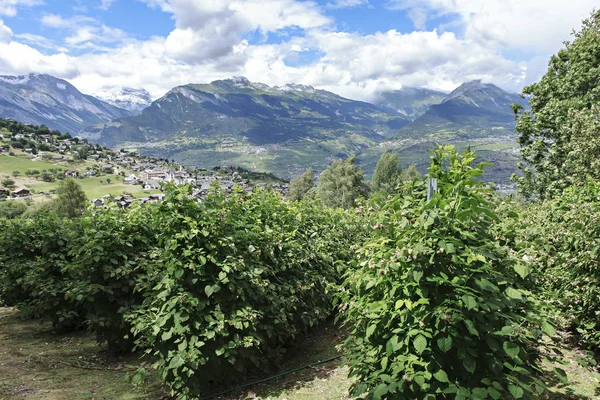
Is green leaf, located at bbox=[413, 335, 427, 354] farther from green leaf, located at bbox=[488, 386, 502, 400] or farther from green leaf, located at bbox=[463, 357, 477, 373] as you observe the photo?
green leaf, located at bbox=[488, 386, 502, 400]

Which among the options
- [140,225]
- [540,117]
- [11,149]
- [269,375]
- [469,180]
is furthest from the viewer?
[11,149]

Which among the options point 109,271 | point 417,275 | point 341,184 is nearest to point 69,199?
point 341,184

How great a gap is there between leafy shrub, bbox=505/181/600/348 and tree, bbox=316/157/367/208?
48.3 meters

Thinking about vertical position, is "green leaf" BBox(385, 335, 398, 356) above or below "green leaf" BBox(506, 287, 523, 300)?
below

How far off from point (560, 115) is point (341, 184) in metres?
36.7

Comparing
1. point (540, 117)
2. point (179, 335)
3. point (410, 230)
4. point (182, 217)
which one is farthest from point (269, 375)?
point (540, 117)

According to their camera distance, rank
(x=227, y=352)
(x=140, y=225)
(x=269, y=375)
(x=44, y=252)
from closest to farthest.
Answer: (x=227, y=352) < (x=269, y=375) < (x=140, y=225) < (x=44, y=252)

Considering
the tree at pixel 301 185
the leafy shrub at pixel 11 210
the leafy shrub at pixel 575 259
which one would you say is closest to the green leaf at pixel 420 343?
the leafy shrub at pixel 575 259

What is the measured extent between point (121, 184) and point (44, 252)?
15330cm

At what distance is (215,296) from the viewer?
202 inches

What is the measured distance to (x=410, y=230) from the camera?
11.4 feet

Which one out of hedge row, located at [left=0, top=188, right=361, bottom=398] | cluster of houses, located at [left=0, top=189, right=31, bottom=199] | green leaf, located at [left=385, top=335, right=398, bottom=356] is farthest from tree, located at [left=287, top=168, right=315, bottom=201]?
cluster of houses, located at [left=0, top=189, right=31, bottom=199]

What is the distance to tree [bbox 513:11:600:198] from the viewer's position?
17.7m

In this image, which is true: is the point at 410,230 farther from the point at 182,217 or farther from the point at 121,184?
the point at 121,184
